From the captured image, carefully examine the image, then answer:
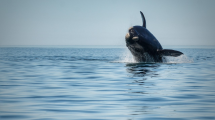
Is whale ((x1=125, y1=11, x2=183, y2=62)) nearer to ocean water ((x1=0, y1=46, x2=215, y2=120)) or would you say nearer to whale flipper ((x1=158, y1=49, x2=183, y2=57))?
whale flipper ((x1=158, y1=49, x2=183, y2=57))

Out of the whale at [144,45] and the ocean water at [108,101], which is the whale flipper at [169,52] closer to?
the whale at [144,45]

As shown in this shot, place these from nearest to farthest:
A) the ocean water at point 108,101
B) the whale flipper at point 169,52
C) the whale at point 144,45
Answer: the ocean water at point 108,101 → the whale at point 144,45 → the whale flipper at point 169,52

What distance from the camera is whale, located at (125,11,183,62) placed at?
78.2 ft

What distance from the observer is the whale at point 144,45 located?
938 inches

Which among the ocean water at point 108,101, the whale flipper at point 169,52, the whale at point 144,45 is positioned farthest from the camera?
the whale flipper at point 169,52

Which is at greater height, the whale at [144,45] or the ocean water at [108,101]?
the whale at [144,45]

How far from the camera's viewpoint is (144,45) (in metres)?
25.0

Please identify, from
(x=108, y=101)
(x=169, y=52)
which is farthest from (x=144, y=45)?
(x=108, y=101)

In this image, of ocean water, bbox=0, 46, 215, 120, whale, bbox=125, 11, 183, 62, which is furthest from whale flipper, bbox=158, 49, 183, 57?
ocean water, bbox=0, 46, 215, 120

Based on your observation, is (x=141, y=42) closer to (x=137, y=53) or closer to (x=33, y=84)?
(x=137, y=53)

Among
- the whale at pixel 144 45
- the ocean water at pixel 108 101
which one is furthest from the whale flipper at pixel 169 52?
the ocean water at pixel 108 101

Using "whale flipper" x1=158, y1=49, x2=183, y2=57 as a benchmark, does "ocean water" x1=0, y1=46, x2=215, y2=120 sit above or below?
below

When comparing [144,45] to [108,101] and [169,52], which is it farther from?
[108,101]

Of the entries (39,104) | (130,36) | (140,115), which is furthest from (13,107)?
(130,36)
